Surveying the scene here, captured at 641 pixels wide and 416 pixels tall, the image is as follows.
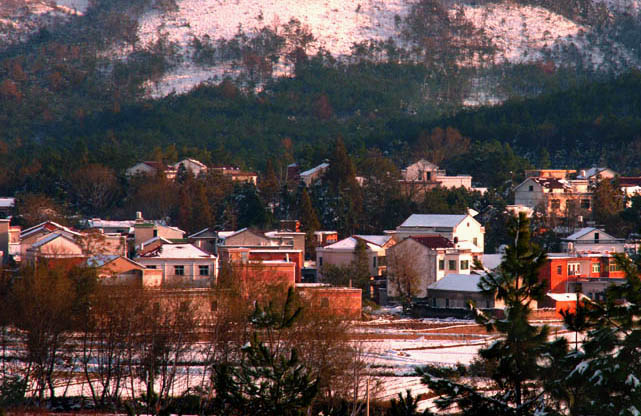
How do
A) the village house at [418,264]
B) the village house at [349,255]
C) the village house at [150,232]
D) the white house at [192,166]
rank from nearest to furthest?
the village house at [418,264] < the village house at [349,255] < the village house at [150,232] < the white house at [192,166]

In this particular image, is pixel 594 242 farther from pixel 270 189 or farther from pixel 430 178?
pixel 270 189

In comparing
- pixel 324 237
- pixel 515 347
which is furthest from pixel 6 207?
pixel 515 347

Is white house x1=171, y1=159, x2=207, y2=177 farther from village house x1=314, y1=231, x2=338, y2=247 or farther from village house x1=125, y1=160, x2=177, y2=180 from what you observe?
village house x1=314, y1=231, x2=338, y2=247

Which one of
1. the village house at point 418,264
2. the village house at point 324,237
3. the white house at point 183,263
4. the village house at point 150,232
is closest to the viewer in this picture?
the white house at point 183,263

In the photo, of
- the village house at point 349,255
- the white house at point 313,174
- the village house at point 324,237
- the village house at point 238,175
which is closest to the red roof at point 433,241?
the village house at point 349,255

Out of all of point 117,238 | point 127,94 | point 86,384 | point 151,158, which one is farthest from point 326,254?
point 127,94

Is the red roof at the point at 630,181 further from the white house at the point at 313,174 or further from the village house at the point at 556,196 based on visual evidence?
the white house at the point at 313,174

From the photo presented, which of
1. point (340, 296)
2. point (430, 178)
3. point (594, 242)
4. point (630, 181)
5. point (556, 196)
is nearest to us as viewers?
point (340, 296)
